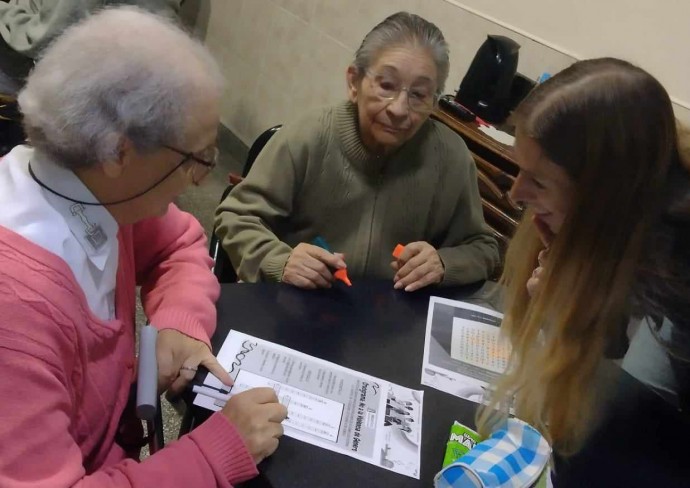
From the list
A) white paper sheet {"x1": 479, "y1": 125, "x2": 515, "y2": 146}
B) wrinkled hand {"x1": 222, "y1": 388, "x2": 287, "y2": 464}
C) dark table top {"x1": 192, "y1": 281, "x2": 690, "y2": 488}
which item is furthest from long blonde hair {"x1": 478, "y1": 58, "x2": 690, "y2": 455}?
white paper sheet {"x1": 479, "y1": 125, "x2": 515, "y2": 146}

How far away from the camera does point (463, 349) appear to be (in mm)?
1354

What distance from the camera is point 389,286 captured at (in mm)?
1521

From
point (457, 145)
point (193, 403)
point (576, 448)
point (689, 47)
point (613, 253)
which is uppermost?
point (689, 47)

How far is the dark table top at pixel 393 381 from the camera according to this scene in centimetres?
100

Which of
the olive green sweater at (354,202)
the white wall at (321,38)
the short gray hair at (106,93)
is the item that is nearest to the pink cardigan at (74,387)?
the short gray hair at (106,93)

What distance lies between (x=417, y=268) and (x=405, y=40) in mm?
540

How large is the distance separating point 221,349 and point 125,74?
521 millimetres

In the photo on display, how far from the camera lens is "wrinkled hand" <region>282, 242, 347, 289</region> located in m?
1.40

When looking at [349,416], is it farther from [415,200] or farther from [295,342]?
[415,200]

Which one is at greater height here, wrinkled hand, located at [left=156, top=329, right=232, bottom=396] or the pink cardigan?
the pink cardigan

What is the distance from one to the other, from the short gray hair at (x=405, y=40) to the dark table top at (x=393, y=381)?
546 mm

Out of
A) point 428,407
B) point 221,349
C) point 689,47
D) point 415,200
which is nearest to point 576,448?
point 428,407

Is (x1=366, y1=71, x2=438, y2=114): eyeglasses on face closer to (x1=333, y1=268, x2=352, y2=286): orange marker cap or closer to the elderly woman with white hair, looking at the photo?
(x1=333, y1=268, x2=352, y2=286): orange marker cap

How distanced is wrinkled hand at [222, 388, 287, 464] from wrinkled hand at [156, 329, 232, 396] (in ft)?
0.30
